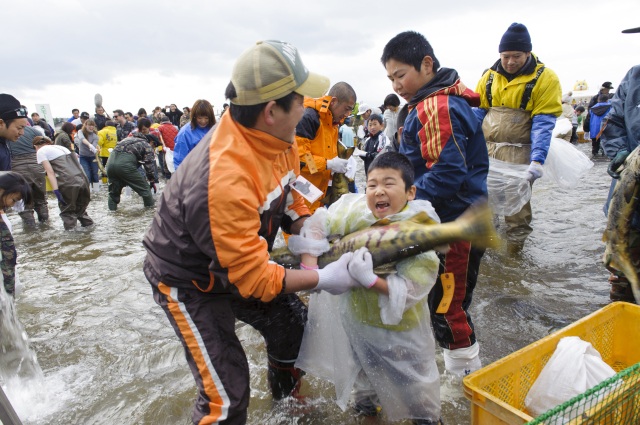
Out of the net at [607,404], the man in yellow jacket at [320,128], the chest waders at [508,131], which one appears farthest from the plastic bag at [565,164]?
the net at [607,404]

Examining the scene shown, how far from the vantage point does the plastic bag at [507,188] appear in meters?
4.68

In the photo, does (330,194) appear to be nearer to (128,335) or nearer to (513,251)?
(513,251)

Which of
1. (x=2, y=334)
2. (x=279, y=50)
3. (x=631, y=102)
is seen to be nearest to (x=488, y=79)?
(x=631, y=102)

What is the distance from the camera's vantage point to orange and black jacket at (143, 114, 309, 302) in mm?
1696

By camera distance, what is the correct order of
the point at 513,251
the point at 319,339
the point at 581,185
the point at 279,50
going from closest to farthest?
the point at 279,50
the point at 319,339
the point at 513,251
the point at 581,185

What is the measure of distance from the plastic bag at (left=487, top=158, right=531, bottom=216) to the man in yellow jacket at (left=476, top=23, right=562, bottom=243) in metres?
0.16

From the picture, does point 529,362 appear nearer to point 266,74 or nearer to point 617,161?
point 266,74

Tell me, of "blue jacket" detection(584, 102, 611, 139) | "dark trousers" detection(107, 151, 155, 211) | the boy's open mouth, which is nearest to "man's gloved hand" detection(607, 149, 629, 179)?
the boy's open mouth

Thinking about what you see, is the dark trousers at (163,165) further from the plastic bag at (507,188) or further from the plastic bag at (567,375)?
the plastic bag at (567,375)

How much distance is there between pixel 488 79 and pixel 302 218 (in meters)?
3.48

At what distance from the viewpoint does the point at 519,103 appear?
4.73 m

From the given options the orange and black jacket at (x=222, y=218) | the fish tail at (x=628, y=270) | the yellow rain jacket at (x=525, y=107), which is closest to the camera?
the orange and black jacket at (x=222, y=218)

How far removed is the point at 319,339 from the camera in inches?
97.7

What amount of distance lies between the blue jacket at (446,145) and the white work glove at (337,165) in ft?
7.27
